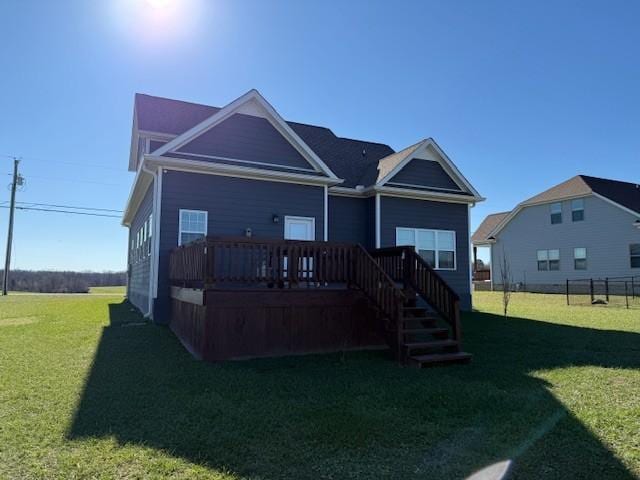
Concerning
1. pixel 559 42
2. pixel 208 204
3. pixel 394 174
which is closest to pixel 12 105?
pixel 208 204

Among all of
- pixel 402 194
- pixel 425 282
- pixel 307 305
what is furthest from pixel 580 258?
pixel 307 305

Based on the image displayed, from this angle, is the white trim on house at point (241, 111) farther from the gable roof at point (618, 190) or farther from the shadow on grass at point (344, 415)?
the gable roof at point (618, 190)

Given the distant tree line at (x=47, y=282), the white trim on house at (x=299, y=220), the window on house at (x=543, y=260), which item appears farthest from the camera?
A: the distant tree line at (x=47, y=282)

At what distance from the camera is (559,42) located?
492 inches

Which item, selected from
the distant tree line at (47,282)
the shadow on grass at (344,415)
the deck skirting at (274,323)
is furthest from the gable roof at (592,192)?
the distant tree line at (47,282)

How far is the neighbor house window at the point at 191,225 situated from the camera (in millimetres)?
10695

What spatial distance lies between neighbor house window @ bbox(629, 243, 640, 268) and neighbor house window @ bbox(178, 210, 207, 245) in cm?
2263

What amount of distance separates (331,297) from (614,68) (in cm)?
1307

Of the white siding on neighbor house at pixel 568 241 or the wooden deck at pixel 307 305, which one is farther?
the white siding on neighbor house at pixel 568 241

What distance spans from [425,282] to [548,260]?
2235 cm

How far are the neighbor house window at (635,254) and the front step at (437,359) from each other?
20973 mm

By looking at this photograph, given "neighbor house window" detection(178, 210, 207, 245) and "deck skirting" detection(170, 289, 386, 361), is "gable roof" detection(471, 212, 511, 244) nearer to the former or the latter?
"neighbor house window" detection(178, 210, 207, 245)

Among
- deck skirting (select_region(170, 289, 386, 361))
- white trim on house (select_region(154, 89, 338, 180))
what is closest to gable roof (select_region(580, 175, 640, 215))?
white trim on house (select_region(154, 89, 338, 180))

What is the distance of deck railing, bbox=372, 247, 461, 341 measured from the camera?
7.52m
